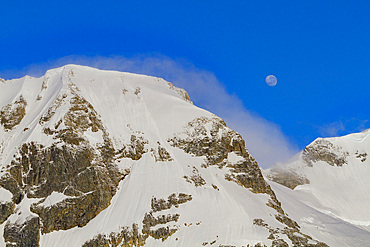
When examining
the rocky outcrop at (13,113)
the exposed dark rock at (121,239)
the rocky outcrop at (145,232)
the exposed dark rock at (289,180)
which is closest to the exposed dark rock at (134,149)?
the rocky outcrop at (145,232)

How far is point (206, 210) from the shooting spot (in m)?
95.0

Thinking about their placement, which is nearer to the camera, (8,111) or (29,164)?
(29,164)

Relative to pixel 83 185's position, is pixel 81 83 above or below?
above

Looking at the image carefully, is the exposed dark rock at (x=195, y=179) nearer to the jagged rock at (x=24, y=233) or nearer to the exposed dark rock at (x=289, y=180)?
the jagged rock at (x=24, y=233)

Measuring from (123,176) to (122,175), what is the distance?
35 cm

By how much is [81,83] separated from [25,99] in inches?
668

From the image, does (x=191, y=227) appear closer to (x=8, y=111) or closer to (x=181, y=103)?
(x=181, y=103)

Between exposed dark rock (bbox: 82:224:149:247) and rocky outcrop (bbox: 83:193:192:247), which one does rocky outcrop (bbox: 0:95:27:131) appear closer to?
exposed dark rock (bbox: 82:224:149:247)

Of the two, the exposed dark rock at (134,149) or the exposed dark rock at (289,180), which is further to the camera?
the exposed dark rock at (289,180)

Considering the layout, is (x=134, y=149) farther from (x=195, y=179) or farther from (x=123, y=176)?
(x=195, y=179)

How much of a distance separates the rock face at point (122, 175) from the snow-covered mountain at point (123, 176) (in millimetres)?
245

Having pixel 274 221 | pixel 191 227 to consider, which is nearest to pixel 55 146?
pixel 191 227

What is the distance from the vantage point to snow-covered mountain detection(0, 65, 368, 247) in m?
89.3

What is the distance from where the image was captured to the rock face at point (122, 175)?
8925 cm
